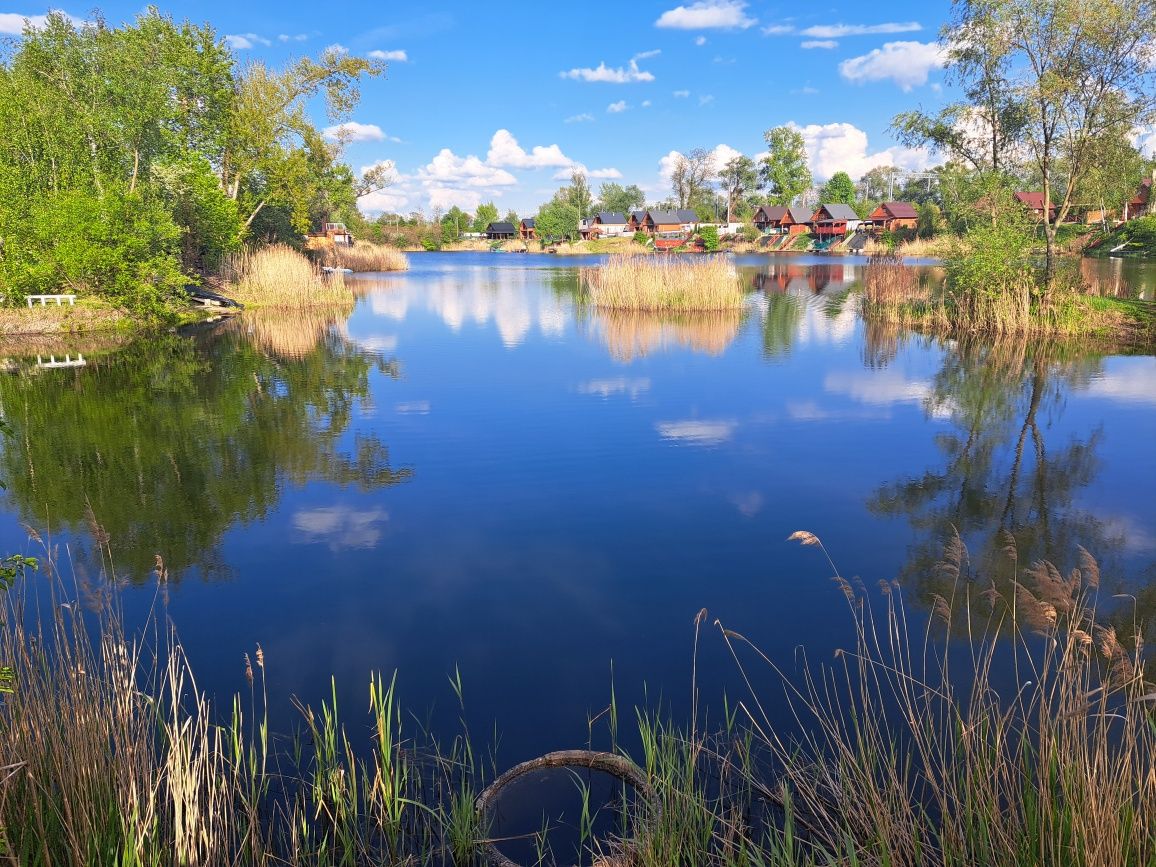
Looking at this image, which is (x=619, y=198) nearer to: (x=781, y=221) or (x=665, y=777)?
(x=781, y=221)

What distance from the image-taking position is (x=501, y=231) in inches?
A: 5418

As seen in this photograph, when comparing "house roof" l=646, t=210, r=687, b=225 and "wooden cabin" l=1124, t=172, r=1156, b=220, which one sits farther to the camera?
"house roof" l=646, t=210, r=687, b=225

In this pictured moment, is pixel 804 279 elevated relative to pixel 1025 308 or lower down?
elevated

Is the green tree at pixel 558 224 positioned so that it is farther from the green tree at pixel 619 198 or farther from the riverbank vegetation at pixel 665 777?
the riverbank vegetation at pixel 665 777

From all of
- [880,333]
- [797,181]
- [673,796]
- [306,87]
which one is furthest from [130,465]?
[797,181]

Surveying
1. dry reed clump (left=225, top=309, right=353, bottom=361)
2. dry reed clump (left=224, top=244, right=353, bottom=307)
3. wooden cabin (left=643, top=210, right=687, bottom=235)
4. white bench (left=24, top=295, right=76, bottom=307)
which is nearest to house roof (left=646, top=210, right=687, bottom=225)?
wooden cabin (left=643, top=210, right=687, bottom=235)

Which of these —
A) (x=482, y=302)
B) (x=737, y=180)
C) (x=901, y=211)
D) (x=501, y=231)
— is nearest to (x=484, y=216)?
(x=501, y=231)

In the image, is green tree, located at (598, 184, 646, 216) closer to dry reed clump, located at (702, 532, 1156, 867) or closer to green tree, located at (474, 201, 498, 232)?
green tree, located at (474, 201, 498, 232)

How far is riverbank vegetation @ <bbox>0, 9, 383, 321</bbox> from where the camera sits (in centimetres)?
2306

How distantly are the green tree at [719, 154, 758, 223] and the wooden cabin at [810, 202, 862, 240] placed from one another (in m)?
Answer: 26.8

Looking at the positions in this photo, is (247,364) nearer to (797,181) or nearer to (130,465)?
(130,465)

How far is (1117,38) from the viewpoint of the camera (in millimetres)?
19188

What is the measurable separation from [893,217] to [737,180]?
130 feet

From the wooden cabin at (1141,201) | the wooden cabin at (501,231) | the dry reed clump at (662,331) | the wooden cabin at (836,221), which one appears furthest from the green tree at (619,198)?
the dry reed clump at (662,331)
